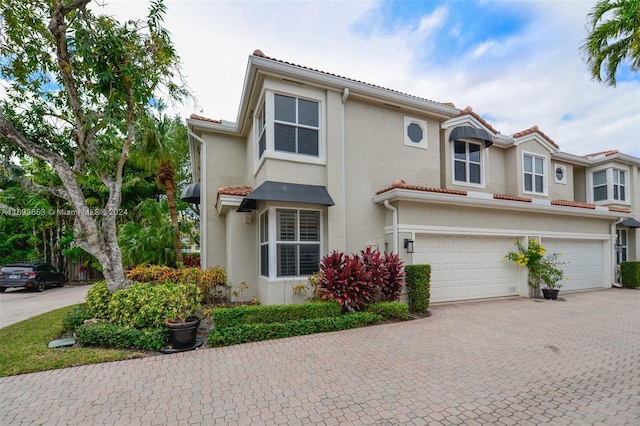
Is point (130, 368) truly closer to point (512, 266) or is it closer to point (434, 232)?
point (434, 232)

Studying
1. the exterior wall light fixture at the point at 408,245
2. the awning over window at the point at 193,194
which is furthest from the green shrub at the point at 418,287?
the awning over window at the point at 193,194

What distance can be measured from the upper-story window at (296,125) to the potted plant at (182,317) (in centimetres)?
458

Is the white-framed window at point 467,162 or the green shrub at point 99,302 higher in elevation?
the white-framed window at point 467,162

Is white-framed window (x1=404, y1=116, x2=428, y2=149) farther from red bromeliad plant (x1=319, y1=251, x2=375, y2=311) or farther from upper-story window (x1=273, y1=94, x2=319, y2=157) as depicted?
red bromeliad plant (x1=319, y1=251, x2=375, y2=311)

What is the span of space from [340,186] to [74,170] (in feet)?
24.7

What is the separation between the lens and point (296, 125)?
9.02 m

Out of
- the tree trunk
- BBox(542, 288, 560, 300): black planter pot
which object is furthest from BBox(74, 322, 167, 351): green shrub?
BBox(542, 288, 560, 300): black planter pot

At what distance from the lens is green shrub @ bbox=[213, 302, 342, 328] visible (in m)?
6.77

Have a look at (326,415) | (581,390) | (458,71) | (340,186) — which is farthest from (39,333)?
(458,71)

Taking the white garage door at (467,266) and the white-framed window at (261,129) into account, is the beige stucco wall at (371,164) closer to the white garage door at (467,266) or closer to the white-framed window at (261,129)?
the white garage door at (467,266)

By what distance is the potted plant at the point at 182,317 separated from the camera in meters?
6.13

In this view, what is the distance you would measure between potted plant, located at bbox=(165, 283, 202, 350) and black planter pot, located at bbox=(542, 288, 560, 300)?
12.1 metres

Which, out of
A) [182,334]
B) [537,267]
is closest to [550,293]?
[537,267]

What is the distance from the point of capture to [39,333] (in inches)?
285
